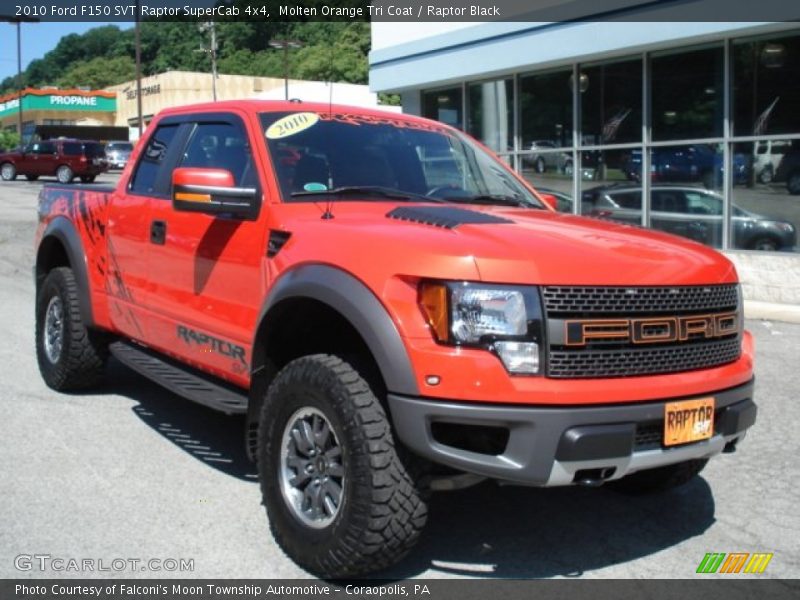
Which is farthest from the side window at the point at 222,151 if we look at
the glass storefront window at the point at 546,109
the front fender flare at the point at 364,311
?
the glass storefront window at the point at 546,109

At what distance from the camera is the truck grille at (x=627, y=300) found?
321cm

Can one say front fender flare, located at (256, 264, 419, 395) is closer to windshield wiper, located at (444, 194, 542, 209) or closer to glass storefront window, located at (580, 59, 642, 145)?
windshield wiper, located at (444, 194, 542, 209)

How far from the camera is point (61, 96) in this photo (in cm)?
7288

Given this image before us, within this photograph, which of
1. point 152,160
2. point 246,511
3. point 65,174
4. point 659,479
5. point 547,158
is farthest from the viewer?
point 65,174

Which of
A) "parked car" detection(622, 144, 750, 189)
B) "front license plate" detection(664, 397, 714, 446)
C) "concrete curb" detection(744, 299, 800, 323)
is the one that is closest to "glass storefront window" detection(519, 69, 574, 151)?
"parked car" detection(622, 144, 750, 189)

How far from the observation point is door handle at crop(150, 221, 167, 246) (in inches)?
199

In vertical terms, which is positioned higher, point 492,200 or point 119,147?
point 119,147

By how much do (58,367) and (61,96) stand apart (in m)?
73.3

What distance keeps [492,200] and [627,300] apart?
1.51 meters

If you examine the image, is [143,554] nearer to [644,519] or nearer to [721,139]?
[644,519]

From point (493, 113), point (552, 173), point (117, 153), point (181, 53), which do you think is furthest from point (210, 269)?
point (181, 53)

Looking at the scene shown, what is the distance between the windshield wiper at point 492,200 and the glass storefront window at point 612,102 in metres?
8.39

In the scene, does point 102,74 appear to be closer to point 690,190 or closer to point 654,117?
point 654,117

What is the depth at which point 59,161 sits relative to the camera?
35.2m
